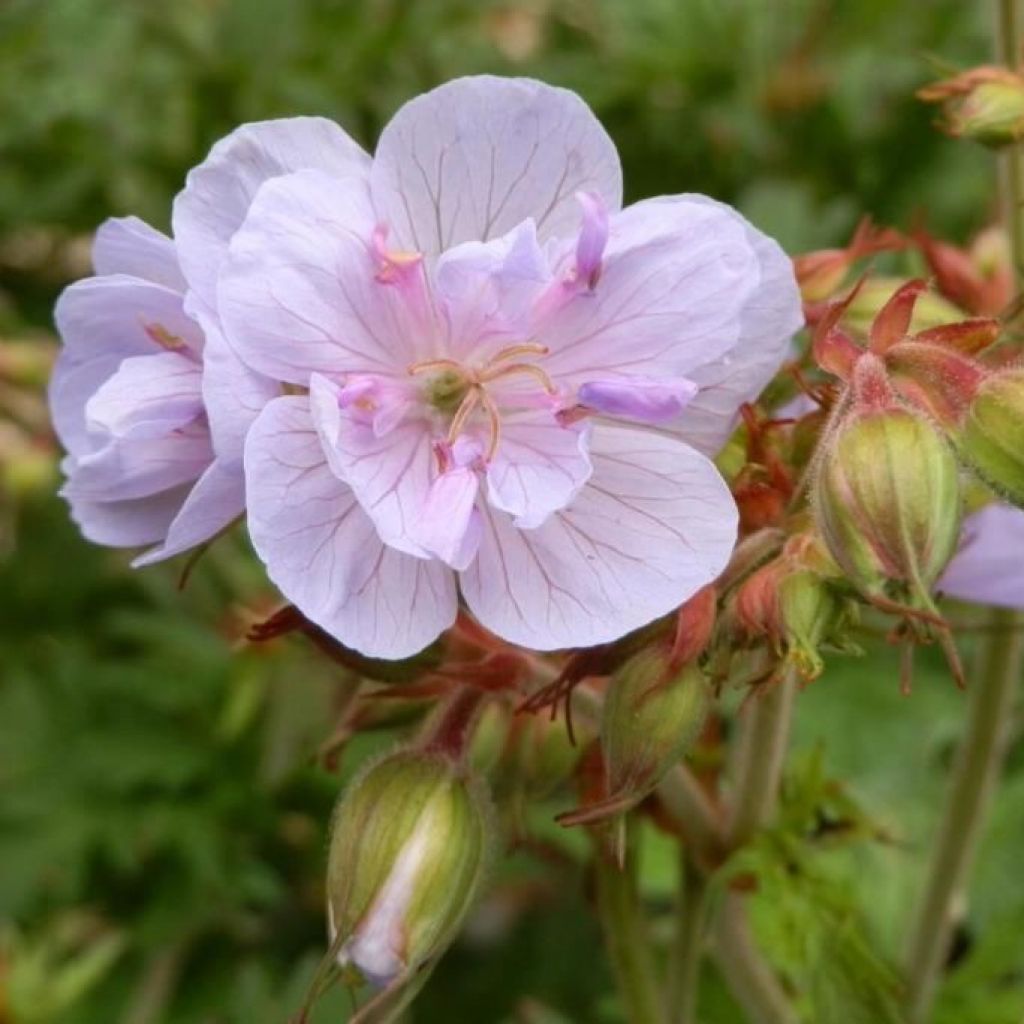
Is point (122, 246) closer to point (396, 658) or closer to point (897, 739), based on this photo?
point (396, 658)

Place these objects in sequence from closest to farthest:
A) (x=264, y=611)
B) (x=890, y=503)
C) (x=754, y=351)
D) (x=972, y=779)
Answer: (x=890, y=503) < (x=754, y=351) < (x=972, y=779) < (x=264, y=611)

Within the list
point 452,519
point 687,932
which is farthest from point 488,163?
point 687,932

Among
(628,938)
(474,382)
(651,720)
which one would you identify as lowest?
(628,938)

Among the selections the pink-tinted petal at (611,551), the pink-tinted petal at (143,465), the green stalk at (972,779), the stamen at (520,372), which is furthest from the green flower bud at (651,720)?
the green stalk at (972,779)

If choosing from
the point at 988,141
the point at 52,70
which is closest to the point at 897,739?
the point at 988,141

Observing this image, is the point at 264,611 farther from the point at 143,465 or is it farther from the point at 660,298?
the point at 660,298

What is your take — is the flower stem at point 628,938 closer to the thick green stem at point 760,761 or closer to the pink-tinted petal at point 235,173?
the thick green stem at point 760,761

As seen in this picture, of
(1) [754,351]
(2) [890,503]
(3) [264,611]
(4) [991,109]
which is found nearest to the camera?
(2) [890,503]
